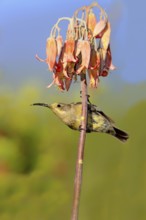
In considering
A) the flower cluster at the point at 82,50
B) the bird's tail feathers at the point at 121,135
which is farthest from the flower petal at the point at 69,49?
the bird's tail feathers at the point at 121,135

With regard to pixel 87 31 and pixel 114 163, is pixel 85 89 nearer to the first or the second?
pixel 87 31

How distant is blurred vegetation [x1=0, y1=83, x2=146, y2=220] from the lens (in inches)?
108

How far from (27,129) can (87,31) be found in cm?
214

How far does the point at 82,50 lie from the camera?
708mm

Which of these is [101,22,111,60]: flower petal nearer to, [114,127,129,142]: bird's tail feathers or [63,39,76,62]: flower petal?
[63,39,76,62]: flower petal

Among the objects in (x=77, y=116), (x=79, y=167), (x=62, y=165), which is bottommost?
(x=79, y=167)

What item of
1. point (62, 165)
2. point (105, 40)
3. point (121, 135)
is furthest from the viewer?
point (62, 165)

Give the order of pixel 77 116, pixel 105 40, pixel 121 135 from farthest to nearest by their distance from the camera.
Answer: pixel 121 135 → pixel 77 116 → pixel 105 40

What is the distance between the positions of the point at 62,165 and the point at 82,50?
2.12 m

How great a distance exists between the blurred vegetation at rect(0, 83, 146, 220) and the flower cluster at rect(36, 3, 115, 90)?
189 cm

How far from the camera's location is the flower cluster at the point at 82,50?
0.72 m

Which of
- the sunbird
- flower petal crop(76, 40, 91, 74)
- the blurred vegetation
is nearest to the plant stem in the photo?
flower petal crop(76, 40, 91, 74)

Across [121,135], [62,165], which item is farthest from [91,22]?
[62,165]

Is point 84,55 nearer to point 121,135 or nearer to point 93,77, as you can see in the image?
point 93,77
